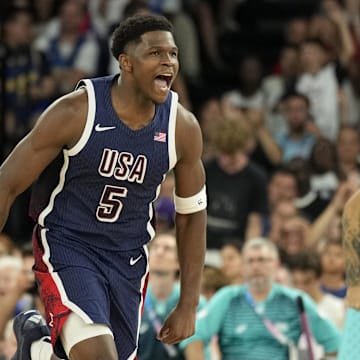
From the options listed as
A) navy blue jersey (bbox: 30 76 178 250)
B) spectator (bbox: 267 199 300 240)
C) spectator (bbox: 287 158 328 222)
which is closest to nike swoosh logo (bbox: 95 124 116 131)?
navy blue jersey (bbox: 30 76 178 250)

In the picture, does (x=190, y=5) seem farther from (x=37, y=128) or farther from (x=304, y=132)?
(x=37, y=128)

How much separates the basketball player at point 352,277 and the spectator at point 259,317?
2.96m

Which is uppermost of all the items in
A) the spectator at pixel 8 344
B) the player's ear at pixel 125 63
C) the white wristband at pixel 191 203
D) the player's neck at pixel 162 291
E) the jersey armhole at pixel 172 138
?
the player's ear at pixel 125 63

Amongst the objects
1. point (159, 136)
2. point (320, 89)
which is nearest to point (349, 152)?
point (320, 89)

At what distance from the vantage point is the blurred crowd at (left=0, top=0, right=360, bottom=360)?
10.9 m

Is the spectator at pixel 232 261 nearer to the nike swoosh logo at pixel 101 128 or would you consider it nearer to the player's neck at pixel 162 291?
the player's neck at pixel 162 291

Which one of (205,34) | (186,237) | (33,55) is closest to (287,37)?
(205,34)

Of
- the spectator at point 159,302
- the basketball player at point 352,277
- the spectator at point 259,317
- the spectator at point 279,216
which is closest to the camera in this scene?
the basketball player at point 352,277

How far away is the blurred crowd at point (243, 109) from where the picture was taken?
10945 mm

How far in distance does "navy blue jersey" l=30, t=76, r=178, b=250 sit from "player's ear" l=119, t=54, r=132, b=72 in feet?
0.42

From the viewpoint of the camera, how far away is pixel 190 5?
51.0 feet

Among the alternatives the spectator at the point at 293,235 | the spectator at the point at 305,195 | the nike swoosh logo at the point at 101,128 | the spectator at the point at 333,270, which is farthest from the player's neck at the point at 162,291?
the nike swoosh logo at the point at 101,128

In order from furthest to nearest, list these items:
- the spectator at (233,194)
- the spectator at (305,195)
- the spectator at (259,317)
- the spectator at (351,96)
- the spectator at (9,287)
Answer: the spectator at (351,96)
the spectator at (305,195)
the spectator at (233,194)
the spectator at (9,287)
the spectator at (259,317)

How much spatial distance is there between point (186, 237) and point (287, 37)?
8.48 m
